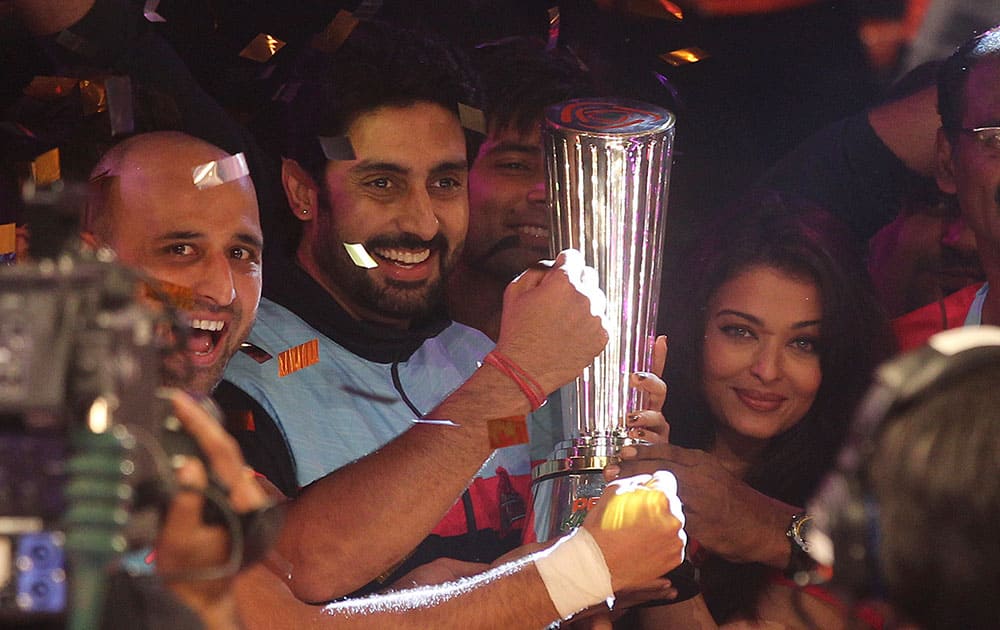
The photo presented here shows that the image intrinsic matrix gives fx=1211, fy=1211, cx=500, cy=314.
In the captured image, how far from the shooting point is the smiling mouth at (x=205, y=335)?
2152mm

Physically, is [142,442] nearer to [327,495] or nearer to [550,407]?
[327,495]

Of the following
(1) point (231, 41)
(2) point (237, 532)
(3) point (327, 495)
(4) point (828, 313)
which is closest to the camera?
(2) point (237, 532)

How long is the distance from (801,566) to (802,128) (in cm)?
90

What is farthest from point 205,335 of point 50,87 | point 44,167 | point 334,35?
point 334,35

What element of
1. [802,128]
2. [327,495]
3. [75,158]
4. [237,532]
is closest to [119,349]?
[237,532]

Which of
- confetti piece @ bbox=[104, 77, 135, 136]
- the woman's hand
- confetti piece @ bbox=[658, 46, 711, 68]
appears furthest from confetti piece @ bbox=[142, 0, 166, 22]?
the woman's hand

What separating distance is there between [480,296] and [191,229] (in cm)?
59

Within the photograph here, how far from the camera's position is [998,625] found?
962mm

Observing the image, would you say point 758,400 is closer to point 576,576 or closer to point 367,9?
point 576,576

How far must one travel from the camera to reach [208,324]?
2.17 meters

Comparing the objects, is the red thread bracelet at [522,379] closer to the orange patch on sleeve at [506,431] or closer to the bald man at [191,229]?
the orange patch on sleeve at [506,431]

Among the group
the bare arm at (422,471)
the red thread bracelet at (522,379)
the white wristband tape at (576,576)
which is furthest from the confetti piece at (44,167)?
the white wristband tape at (576,576)

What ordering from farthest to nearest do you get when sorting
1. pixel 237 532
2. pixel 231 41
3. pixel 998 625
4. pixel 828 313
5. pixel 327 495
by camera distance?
pixel 828 313 < pixel 231 41 < pixel 327 495 < pixel 237 532 < pixel 998 625

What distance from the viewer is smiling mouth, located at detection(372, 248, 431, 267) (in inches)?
91.9
